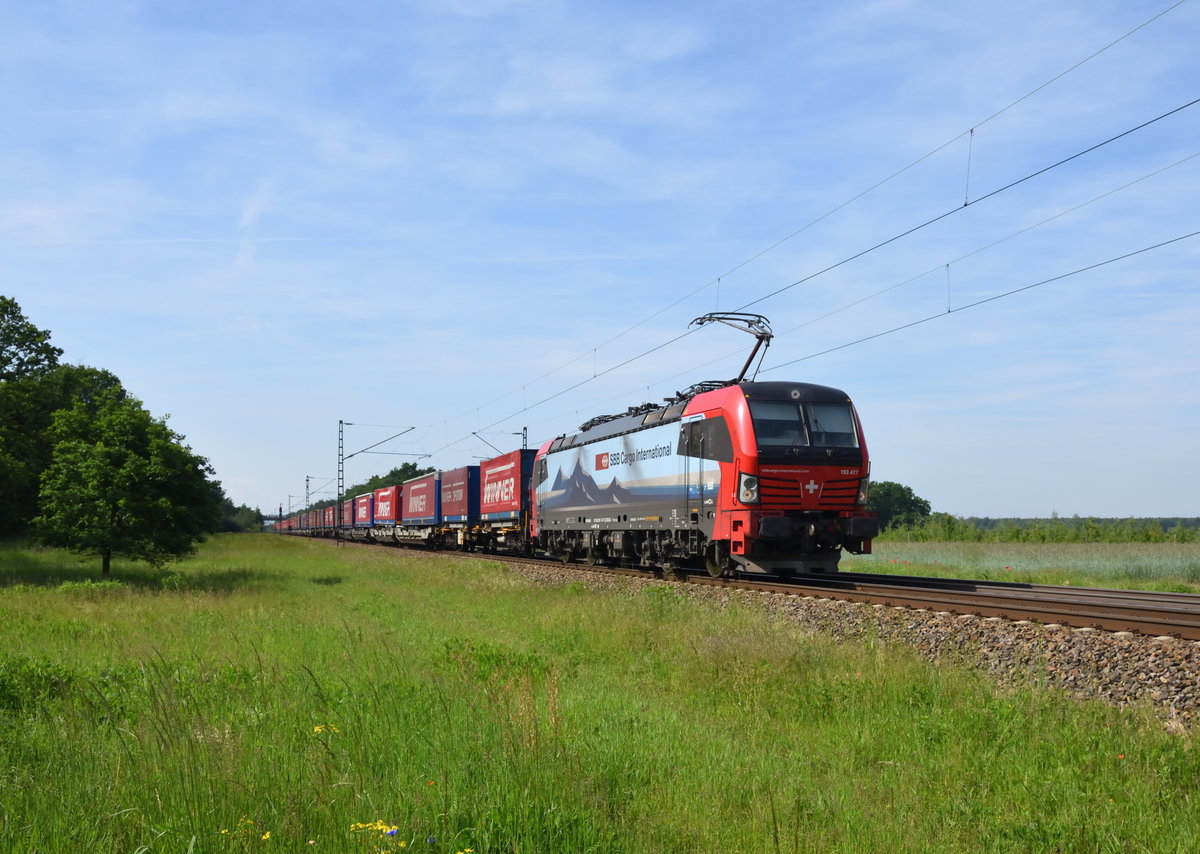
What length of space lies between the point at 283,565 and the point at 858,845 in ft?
106

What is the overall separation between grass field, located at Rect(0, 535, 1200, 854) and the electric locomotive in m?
5.96

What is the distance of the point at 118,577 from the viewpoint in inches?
1024

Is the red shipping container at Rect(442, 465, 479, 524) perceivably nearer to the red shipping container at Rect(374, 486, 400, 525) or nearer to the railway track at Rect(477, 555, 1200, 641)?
the red shipping container at Rect(374, 486, 400, 525)

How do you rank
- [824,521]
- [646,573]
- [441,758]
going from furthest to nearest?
[646,573] → [824,521] → [441,758]

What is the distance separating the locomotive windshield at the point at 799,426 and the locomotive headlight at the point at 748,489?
0.54 m

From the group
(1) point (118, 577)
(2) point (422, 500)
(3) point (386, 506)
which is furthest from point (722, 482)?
(3) point (386, 506)

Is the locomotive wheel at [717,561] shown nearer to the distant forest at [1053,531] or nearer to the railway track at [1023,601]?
the railway track at [1023,601]

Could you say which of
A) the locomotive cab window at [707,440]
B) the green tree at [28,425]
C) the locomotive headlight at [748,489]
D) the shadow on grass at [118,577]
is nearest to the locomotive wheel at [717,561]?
the locomotive cab window at [707,440]

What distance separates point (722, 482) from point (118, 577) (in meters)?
17.8

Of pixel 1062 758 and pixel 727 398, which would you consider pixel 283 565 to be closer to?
pixel 727 398

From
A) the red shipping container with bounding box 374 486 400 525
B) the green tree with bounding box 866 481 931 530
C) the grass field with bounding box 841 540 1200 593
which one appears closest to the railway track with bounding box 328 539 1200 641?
the grass field with bounding box 841 540 1200 593

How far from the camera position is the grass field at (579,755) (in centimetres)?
482

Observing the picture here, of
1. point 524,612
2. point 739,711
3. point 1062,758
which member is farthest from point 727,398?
point 1062,758

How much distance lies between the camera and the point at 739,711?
817 cm
